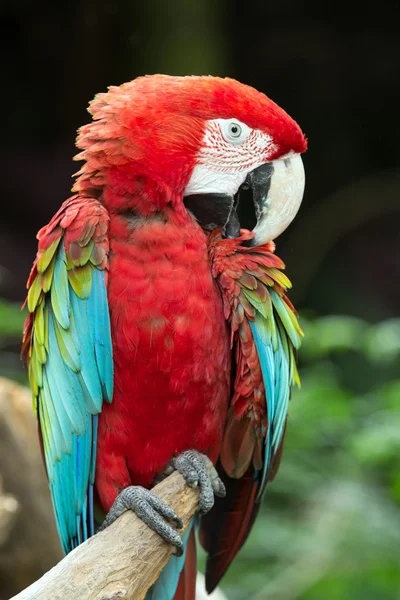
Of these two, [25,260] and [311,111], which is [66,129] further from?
[311,111]

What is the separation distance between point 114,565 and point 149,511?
0.12 m

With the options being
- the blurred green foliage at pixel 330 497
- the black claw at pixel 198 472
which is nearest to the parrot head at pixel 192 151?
the black claw at pixel 198 472

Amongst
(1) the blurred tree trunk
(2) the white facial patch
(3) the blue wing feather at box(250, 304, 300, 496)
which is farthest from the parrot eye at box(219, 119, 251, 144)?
(1) the blurred tree trunk

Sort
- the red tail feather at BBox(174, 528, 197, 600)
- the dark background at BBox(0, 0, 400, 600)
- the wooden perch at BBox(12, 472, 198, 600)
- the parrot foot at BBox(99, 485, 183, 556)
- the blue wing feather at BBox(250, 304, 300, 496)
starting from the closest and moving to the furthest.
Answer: the wooden perch at BBox(12, 472, 198, 600) → the parrot foot at BBox(99, 485, 183, 556) → the blue wing feather at BBox(250, 304, 300, 496) → the red tail feather at BBox(174, 528, 197, 600) → the dark background at BBox(0, 0, 400, 600)

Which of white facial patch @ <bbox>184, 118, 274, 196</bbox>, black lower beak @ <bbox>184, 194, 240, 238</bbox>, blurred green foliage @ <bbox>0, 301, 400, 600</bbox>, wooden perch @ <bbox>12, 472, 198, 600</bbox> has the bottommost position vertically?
blurred green foliage @ <bbox>0, 301, 400, 600</bbox>

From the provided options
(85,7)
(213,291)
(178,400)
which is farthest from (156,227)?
(85,7)

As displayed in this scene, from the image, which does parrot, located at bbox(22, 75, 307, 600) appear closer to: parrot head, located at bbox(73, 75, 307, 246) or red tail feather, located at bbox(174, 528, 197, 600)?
parrot head, located at bbox(73, 75, 307, 246)

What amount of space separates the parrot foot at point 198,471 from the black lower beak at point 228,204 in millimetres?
373

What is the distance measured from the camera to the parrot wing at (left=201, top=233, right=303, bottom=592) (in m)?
1.22

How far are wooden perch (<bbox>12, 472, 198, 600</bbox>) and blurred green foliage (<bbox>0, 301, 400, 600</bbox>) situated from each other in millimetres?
1003

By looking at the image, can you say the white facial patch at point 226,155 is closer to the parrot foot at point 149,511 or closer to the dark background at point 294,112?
the parrot foot at point 149,511

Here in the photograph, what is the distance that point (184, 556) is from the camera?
1.36 meters

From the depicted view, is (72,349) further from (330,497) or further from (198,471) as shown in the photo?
(330,497)

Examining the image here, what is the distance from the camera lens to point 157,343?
1162 millimetres
